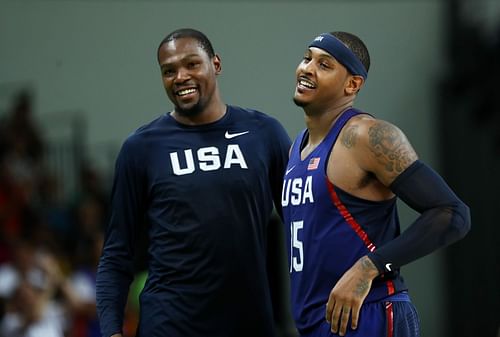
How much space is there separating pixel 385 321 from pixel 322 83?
0.98 meters

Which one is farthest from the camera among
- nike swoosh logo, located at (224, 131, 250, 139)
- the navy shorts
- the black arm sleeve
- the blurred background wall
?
the blurred background wall

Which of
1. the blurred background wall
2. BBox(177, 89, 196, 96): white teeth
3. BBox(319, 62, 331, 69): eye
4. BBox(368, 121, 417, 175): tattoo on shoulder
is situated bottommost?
the blurred background wall

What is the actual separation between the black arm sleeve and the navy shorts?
0.19 metres

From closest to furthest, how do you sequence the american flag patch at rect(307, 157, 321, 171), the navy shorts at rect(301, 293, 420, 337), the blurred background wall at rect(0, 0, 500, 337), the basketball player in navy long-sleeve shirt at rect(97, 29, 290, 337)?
the navy shorts at rect(301, 293, 420, 337)
the american flag patch at rect(307, 157, 321, 171)
the basketball player in navy long-sleeve shirt at rect(97, 29, 290, 337)
the blurred background wall at rect(0, 0, 500, 337)

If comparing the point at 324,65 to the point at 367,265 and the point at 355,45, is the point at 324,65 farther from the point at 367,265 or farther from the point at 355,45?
the point at 367,265

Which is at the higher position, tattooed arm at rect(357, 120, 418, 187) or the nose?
the nose

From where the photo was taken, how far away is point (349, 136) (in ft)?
14.5

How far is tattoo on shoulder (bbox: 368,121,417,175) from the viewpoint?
4.27 meters

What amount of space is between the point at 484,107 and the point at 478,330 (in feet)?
9.65

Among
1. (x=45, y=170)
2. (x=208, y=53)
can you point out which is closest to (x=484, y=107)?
(x=45, y=170)

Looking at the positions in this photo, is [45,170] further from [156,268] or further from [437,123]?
[156,268]

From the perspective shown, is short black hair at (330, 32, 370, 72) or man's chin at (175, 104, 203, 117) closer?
short black hair at (330, 32, 370, 72)

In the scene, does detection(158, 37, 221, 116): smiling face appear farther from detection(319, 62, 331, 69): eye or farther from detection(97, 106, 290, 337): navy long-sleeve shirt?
detection(319, 62, 331, 69): eye

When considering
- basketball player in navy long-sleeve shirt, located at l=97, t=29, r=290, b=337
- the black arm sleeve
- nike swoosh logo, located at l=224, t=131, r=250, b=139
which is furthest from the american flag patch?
nike swoosh logo, located at l=224, t=131, r=250, b=139
